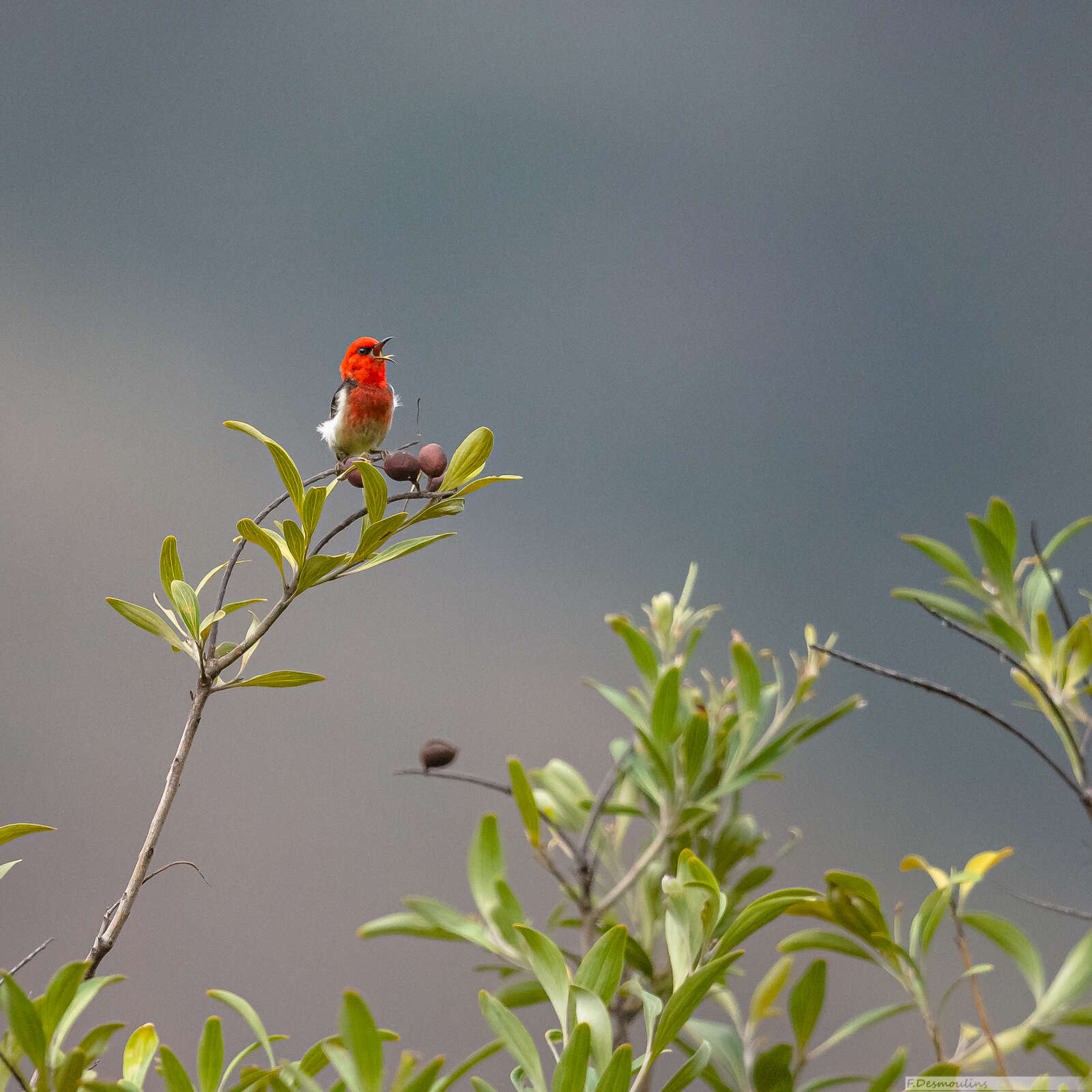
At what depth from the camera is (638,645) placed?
1.16 m

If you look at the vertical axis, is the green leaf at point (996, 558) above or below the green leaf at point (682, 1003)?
above

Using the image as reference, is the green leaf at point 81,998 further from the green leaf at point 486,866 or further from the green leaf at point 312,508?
the green leaf at point 486,866

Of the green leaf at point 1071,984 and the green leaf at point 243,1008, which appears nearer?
the green leaf at point 243,1008

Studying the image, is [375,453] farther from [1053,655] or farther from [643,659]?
[1053,655]

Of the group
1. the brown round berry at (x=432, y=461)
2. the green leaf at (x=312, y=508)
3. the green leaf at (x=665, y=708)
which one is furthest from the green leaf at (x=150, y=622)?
the green leaf at (x=665, y=708)

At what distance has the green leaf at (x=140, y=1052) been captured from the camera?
66cm

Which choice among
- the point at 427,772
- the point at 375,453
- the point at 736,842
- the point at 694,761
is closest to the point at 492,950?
the point at 427,772

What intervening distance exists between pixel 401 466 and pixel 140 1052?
0.50m

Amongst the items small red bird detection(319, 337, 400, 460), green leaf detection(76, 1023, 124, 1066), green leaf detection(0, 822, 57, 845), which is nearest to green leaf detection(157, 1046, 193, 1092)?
green leaf detection(76, 1023, 124, 1066)

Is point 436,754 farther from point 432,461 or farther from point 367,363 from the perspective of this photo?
point 367,363

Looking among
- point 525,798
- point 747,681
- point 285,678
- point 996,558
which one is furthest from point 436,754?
point 996,558

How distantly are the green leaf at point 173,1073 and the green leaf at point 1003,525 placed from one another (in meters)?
0.82

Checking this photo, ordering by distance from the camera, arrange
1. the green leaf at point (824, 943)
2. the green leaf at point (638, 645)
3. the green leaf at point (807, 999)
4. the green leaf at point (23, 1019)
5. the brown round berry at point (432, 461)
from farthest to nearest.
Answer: the green leaf at point (638, 645) → the green leaf at point (807, 999) → the green leaf at point (824, 943) → the brown round berry at point (432, 461) → the green leaf at point (23, 1019)

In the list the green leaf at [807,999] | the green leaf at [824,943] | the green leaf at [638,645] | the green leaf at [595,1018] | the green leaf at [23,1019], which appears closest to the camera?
the green leaf at [23,1019]
